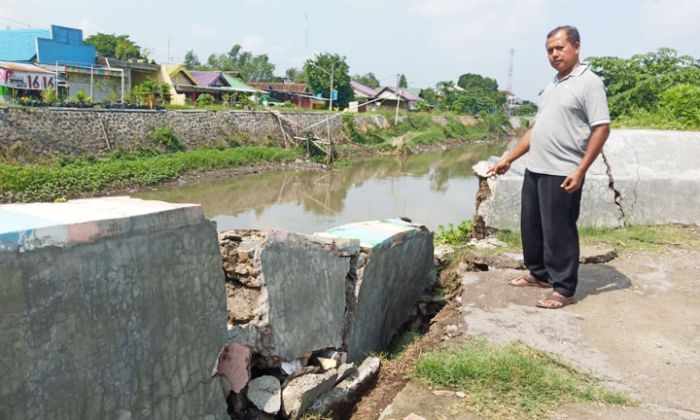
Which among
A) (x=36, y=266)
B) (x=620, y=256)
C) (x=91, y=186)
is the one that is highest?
(x=36, y=266)

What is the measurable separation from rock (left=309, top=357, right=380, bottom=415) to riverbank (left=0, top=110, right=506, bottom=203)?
7617mm

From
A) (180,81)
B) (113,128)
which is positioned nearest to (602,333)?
(113,128)

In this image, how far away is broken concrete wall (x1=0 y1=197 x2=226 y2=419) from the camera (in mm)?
1618

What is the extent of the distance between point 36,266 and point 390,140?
30082mm

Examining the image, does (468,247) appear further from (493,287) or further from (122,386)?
(122,386)

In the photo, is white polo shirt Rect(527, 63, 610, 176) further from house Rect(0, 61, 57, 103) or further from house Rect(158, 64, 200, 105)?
house Rect(158, 64, 200, 105)

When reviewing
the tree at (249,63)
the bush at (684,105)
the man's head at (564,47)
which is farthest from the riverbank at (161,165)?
the tree at (249,63)

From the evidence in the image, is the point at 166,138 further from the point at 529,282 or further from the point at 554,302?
the point at 554,302

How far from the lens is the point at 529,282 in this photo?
3828 mm

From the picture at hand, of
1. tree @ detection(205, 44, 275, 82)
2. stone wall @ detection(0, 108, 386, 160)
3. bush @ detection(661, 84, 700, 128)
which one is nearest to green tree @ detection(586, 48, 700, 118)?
bush @ detection(661, 84, 700, 128)

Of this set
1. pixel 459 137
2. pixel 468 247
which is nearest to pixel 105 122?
pixel 468 247

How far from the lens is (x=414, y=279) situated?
4.25 metres

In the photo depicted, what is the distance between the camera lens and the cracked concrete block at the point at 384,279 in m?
3.20

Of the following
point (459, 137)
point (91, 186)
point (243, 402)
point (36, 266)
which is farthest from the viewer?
point (459, 137)
